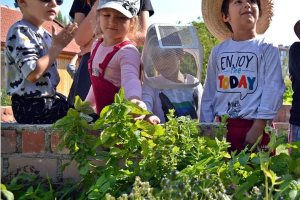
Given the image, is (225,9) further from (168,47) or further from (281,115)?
(281,115)

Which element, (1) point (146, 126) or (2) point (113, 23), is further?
(2) point (113, 23)

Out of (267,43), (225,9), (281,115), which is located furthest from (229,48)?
(281,115)

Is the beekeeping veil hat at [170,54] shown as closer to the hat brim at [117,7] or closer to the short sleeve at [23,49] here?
the hat brim at [117,7]

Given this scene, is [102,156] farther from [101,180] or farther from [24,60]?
[24,60]

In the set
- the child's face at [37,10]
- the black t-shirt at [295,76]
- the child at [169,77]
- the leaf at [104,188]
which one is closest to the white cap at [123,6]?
the child at [169,77]

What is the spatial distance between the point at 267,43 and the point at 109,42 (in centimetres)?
97

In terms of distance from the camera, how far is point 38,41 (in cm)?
252

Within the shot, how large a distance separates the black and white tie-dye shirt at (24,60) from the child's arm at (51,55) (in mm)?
30

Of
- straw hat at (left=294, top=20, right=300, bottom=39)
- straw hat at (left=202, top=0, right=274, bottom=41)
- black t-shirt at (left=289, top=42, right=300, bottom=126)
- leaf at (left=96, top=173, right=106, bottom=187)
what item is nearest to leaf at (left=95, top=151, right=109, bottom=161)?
leaf at (left=96, top=173, right=106, bottom=187)

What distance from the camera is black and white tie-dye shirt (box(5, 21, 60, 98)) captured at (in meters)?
2.38

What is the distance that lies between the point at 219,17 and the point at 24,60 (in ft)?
4.68

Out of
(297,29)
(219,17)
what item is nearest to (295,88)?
(297,29)

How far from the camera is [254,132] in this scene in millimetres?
2248

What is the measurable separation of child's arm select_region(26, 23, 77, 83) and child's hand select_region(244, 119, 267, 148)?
121cm
